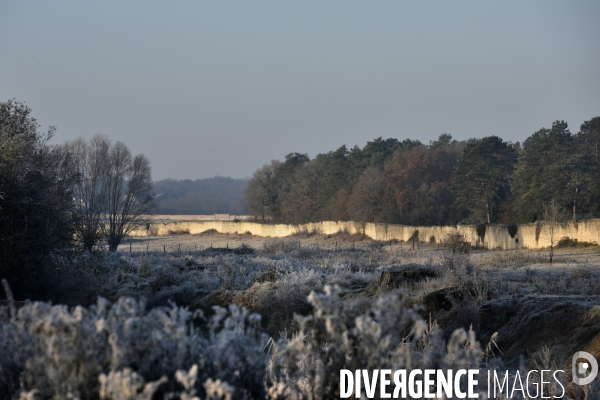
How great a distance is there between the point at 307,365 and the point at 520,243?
1494 inches

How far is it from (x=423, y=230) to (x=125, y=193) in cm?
2199

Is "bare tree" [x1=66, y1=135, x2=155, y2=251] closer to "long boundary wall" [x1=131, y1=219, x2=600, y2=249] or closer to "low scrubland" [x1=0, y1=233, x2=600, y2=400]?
"low scrubland" [x1=0, y1=233, x2=600, y2=400]

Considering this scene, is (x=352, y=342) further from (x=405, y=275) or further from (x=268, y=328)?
(x=405, y=275)

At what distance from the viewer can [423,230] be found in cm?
4938

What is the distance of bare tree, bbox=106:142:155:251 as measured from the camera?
141ft

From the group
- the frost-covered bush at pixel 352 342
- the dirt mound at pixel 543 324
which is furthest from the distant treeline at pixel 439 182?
the frost-covered bush at pixel 352 342

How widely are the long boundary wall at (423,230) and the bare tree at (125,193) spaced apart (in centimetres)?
2033

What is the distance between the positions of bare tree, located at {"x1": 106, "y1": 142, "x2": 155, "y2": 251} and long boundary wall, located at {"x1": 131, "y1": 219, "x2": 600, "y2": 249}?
20326mm

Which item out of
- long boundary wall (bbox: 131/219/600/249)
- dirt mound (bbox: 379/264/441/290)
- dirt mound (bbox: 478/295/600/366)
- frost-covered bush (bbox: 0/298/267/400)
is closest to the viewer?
frost-covered bush (bbox: 0/298/267/400)

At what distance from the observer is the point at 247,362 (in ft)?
11.4

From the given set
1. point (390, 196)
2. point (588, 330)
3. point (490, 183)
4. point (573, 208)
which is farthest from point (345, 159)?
point (588, 330)

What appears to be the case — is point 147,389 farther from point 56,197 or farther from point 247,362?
point 56,197

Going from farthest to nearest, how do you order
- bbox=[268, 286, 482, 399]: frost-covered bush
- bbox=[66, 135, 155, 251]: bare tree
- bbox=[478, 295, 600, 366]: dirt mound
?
bbox=[66, 135, 155, 251]: bare tree < bbox=[478, 295, 600, 366]: dirt mound < bbox=[268, 286, 482, 399]: frost-covered bush

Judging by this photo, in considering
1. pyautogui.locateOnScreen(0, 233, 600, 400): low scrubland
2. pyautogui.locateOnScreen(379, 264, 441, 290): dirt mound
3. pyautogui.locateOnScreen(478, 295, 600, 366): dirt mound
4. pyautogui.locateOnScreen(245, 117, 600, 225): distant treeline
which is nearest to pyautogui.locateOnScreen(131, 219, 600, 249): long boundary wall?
pyautogui.locateOnScreen(245, 117, 600, 225): distant treeline
